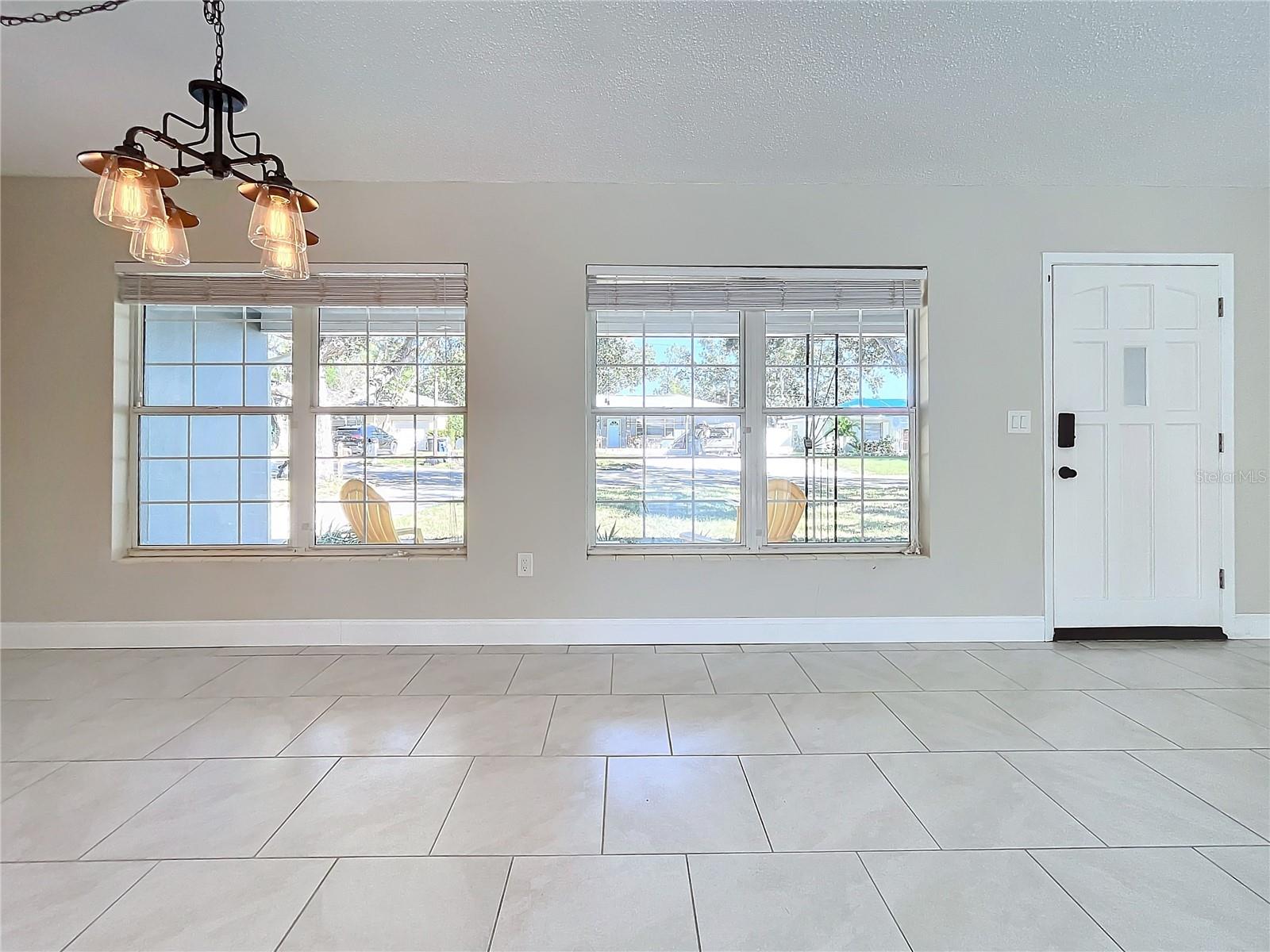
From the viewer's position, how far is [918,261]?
344 cm

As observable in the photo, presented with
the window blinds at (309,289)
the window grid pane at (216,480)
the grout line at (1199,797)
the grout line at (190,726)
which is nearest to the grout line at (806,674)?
the grout line at (1199,797)

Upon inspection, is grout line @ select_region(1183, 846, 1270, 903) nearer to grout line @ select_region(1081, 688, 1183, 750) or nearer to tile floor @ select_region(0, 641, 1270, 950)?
tile floor @ select_region(0, 641, 1270, 950)

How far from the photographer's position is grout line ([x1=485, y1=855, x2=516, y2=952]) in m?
1.30

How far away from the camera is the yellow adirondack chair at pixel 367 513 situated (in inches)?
139

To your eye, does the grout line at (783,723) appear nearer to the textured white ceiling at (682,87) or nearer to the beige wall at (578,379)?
the beige wall at (578,379)

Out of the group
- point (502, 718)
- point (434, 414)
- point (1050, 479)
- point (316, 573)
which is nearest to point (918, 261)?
point (1050, 479)

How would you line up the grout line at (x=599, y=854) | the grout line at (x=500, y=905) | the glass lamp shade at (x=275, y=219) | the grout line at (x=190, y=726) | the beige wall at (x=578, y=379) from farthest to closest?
the beige wall at (x=578, y=379), the grout line at (x=190, y=726), the glass lamp shade at (x=275, y=219), the grout line at (x=599, y=854), the grout line at (x=500, y=905)

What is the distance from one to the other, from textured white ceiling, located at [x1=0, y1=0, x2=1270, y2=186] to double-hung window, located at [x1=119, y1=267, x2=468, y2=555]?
2.79 ft

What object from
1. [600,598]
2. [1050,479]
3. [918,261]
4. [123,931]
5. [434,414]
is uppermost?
[918,261]

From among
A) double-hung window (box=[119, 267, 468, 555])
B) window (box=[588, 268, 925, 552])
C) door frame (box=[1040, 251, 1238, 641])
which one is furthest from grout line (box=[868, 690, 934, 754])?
double-hung window (box=[119, 267, 468, 555])

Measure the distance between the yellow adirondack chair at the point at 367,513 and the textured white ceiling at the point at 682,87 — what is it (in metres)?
1.72

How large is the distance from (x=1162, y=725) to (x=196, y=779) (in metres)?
3.43

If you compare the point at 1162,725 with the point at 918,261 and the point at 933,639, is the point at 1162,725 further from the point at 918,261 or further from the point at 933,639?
the point at 918,261

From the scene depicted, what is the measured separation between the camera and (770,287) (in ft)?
11.3
